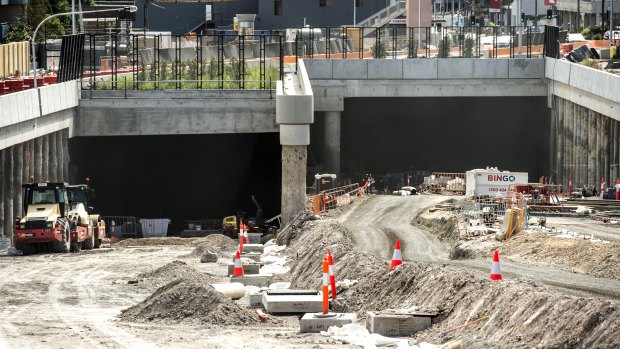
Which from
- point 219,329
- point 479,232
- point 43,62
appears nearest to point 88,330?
point 219,329

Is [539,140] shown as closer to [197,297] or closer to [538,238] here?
[538,238]

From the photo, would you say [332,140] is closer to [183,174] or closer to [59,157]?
[183,174]

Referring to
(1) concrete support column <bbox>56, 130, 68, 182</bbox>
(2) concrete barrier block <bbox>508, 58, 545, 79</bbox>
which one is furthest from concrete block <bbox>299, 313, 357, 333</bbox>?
(2) concrete barrier block <bbox>508, 58, 545, 79</bbox>

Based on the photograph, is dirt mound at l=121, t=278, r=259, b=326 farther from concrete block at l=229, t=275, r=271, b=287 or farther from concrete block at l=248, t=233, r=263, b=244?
concrete block at l=248, t=233, r=263, b=244

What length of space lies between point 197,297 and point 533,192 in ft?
83.7

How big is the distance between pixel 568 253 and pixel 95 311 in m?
13.2

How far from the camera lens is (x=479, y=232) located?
1777 inches

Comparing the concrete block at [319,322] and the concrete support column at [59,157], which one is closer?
the concrete block at [319,322]

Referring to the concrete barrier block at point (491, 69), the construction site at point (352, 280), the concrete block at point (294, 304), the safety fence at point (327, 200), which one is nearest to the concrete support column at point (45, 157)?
the construction site at point (352, 280)

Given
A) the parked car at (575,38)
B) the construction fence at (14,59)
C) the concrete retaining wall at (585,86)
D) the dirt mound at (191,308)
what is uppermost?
the parked car at (575,38)

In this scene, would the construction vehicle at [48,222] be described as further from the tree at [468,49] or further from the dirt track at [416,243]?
the tree at [468,49]

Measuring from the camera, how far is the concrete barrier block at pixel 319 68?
7362 cm

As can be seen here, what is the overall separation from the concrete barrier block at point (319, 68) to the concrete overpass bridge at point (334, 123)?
0.18 feet

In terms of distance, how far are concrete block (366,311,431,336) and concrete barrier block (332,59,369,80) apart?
4790cm
